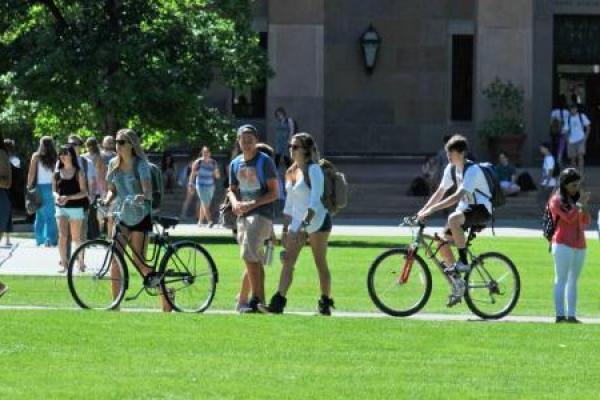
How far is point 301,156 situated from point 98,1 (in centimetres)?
1450

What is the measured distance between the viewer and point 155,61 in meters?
30.2

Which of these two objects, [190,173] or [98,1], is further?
[190,173]

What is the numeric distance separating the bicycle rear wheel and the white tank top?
8274mm

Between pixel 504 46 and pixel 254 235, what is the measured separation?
86.9ft

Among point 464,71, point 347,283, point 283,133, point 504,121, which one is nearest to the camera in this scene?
point 347,283

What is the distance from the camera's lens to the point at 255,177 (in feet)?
55.5

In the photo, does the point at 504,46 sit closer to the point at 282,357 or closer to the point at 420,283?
the point at 420,283

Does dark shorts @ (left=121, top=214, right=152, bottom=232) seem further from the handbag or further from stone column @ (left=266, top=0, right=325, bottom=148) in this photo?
stone column @ (left=266, top=0, right=325, bottom=148)

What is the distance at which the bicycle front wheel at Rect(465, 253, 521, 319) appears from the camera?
56.5 feet

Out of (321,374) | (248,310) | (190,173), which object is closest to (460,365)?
(321,374)

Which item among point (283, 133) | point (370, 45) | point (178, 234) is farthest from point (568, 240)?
point (370, 45)

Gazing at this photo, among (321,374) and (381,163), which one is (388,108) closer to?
(381,163)

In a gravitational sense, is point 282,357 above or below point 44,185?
below

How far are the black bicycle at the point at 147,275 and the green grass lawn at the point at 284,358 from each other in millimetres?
823
